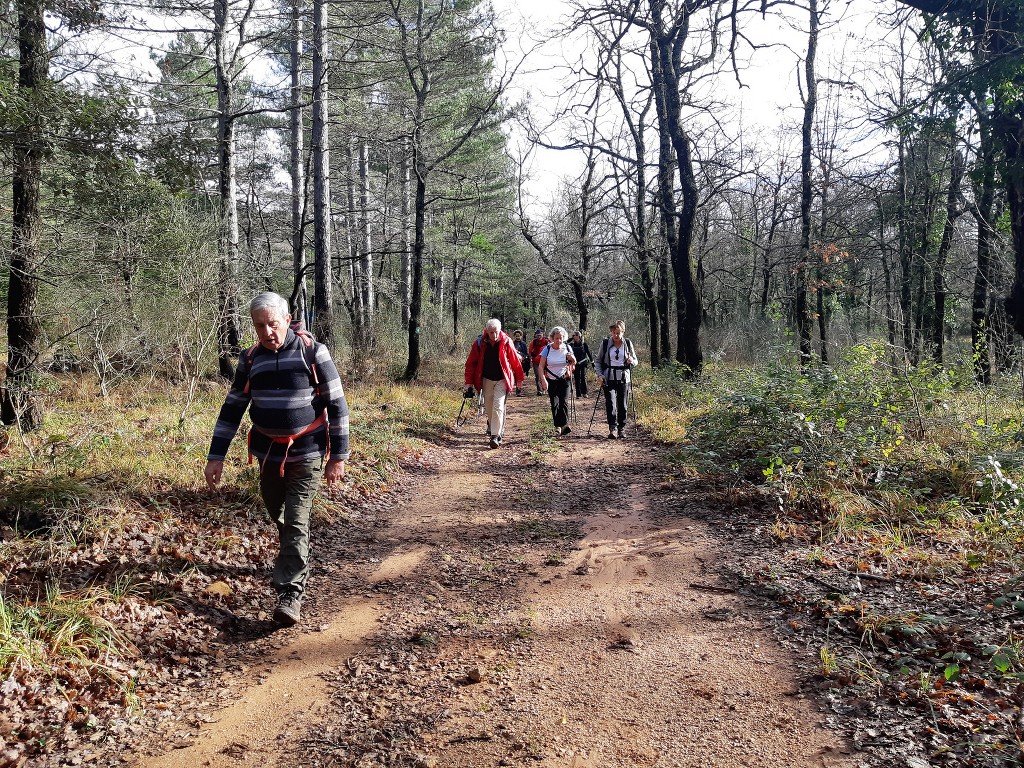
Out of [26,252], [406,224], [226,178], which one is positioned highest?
[406,224]

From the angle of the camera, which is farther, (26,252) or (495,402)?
(495,402)

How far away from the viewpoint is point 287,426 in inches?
154

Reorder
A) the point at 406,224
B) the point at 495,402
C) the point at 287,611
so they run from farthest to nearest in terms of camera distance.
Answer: the point at 406,224, the point at 495,402, the point at 287,611

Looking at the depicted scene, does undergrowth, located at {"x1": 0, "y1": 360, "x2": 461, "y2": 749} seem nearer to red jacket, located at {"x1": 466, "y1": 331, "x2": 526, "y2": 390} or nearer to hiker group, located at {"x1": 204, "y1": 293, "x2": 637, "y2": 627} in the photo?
hiker group, located at {"x1": 204, "y1": 293, "x2": 637, "y2": 627}

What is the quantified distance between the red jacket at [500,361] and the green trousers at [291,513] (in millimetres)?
5638

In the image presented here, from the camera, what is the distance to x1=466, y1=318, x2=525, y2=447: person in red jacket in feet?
31.4

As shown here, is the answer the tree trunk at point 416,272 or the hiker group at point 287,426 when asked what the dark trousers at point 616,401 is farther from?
the tree trunk at point 416,272

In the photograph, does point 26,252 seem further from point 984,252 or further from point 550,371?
point 984,252

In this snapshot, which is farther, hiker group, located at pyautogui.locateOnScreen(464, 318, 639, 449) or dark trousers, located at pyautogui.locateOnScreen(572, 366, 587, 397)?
dark trousers, located at pyautogui.locateOnScreen(572, 366, 587, 397)

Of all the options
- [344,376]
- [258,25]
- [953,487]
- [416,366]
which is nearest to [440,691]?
[953,487]

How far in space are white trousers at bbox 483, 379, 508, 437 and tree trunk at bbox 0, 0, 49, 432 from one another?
6.02 m

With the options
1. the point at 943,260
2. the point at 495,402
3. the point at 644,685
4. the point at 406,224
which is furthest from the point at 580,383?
the point at 644,685

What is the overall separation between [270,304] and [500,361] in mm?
5889

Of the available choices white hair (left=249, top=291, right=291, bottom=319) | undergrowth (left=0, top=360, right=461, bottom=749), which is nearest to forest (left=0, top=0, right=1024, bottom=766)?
undergrowth (left=0, top=360, right=461, bottom=749)
